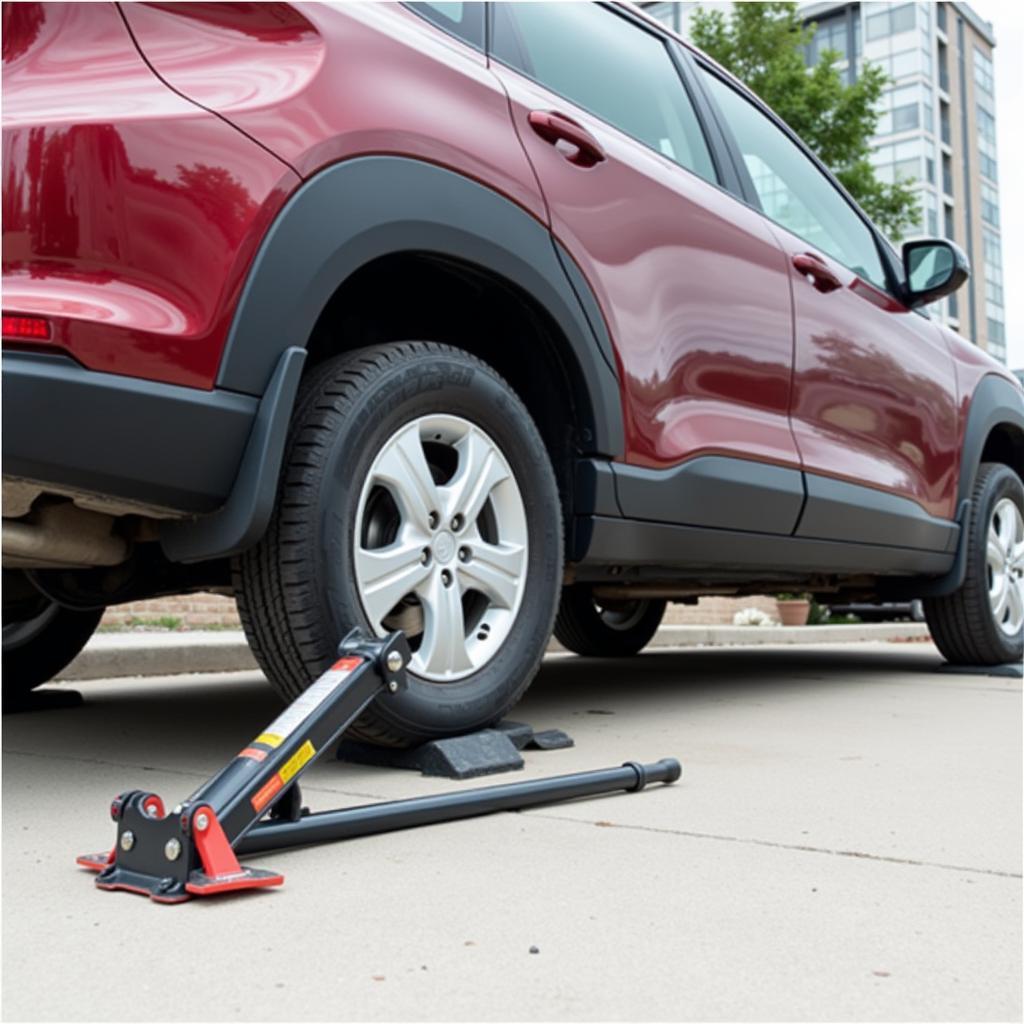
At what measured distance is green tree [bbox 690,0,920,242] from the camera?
49.1ft

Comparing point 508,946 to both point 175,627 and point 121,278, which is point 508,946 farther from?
point 175,627

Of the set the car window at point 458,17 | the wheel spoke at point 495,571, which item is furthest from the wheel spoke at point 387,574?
the car window at point 458,17

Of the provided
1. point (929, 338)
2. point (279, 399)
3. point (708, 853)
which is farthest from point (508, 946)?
point (929, 338)

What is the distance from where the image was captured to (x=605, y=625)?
575cm

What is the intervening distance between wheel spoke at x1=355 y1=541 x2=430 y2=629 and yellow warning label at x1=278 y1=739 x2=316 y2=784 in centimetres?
46

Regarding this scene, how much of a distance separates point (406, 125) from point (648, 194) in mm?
827

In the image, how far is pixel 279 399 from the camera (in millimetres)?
1960

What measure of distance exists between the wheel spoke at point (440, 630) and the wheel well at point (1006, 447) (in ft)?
11.4

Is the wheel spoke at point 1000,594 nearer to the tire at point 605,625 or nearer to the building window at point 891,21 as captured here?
the tire at point 605,625

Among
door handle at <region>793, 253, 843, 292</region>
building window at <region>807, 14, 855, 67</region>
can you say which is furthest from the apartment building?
door handle at <region>793, 253, 843, 292</region>

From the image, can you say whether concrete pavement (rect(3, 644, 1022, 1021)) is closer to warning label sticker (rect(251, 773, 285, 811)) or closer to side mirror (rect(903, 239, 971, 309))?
warning label sticker (rect(251, 773, 285, 811))

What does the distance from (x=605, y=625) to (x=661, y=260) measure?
3.12 meters

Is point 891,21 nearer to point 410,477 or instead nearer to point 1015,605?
point 1015,605

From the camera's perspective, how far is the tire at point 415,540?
204 centimetres
